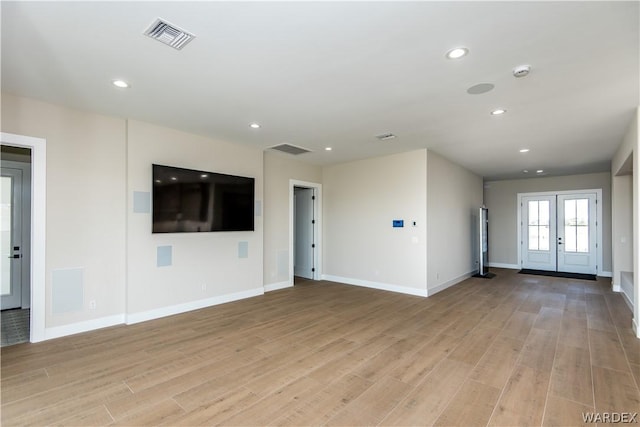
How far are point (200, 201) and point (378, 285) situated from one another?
4012mm

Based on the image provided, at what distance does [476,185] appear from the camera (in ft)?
29.2

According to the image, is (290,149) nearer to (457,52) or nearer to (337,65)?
(337,65)

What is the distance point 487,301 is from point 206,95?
5.69 meters

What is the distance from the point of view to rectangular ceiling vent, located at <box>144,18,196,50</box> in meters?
2.29

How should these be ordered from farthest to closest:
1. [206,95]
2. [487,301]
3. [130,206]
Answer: [487,301] → [130,206] → [206,95]

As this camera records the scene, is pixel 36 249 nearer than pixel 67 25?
No

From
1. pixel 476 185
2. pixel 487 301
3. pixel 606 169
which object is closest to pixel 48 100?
pixel 487 301

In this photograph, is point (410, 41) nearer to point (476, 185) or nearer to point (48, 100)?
point (48, 100)

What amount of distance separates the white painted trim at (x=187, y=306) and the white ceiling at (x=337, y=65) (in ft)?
9.10

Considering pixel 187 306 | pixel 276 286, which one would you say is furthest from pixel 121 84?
pixel 276 286

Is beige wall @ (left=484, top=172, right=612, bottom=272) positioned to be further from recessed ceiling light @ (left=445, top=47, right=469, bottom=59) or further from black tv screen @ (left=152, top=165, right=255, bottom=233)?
recessed ceiling light @ (left=445, top=47, right=469, bottom=59)

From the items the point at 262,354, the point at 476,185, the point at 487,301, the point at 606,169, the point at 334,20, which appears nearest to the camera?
the point at 334,20

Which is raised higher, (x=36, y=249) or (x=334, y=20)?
(x=334, y=20)

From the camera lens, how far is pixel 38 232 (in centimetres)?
365
